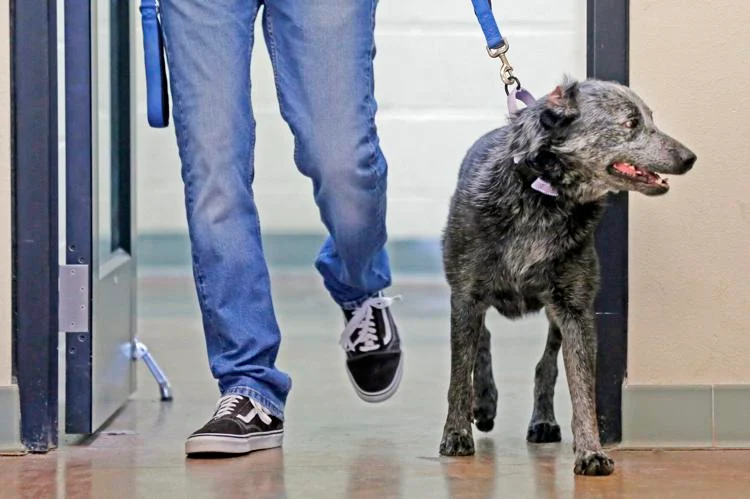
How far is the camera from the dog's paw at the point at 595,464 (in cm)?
296

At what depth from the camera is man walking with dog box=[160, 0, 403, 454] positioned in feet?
10.2

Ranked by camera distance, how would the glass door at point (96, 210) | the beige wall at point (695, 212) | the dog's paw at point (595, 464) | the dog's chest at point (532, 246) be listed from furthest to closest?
the glass door at point (96, 210) → the beige wall at point (695, 212) → the dog's chest at point (532, 246) → the dog's paw at point (595, 464)

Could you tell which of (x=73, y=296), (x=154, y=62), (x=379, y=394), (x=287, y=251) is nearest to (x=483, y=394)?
(x=379, y=394)

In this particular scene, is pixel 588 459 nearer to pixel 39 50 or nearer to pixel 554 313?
pixel 554 313

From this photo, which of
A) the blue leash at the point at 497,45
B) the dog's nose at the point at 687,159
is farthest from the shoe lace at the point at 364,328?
the dog's nose at the point at 687,159

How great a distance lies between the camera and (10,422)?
322 centimetres

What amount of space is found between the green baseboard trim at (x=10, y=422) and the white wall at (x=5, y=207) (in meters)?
0.03

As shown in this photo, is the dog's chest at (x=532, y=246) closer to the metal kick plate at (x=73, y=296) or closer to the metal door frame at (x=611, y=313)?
the metal door frame at (x=611, y=313)

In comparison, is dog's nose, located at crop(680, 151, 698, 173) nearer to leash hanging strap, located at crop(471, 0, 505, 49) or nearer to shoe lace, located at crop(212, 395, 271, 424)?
leash hanging strap, located at crop(471, 0, 505, 49)

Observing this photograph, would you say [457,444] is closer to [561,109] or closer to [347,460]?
[347,460]

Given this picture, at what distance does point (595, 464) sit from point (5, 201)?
139cm

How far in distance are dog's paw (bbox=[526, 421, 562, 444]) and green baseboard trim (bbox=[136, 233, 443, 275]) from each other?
3531 millimetres

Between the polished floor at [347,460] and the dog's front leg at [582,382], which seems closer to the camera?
the polished floor at [347,460]

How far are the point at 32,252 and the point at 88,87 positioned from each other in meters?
0.39
